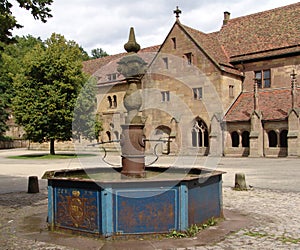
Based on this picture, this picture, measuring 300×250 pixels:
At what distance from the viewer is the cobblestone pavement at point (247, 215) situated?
677 centimetres

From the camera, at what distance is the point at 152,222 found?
7.02 metres

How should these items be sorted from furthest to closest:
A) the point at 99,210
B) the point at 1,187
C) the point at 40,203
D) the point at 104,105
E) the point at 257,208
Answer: the point at 104,105
the point at 1,187
the point at 40,203
the point at 257,208
the point at 99,210

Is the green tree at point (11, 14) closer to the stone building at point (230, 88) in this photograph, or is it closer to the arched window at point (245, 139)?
the stone building at point (230, 88)

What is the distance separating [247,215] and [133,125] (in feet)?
11.9

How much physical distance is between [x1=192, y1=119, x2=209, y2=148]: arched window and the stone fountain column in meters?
28.0

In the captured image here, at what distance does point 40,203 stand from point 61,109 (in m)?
23.8

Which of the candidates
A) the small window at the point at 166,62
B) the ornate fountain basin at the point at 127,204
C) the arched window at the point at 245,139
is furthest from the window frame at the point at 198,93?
the ornate fountain basin at the point at 127,204

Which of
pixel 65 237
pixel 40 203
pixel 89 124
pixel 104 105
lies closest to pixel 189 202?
pixel 65 237

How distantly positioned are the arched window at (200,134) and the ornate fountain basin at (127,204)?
2870cm

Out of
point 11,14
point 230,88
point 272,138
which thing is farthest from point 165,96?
point 11,14

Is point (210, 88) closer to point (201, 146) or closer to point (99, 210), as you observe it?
point (201, 146)

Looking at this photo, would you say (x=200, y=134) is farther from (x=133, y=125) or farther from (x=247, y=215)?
(x=133, y=125)

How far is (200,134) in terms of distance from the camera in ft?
119

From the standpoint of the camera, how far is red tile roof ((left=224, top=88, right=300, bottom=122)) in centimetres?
3170
